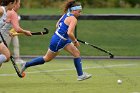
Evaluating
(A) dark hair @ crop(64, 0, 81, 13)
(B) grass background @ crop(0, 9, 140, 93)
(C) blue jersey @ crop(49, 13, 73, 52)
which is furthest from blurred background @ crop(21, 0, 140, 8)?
(C) blue jersey @ crop(49, 13, 73, 52)

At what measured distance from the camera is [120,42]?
23594mm

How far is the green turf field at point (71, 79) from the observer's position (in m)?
13.2

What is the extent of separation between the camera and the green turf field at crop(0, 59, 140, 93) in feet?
43.4

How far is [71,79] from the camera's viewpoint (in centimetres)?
1501

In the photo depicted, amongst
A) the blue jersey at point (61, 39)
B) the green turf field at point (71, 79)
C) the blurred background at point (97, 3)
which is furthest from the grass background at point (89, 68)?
the blurred background at point (97, 3)

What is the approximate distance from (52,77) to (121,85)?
2.10 meters

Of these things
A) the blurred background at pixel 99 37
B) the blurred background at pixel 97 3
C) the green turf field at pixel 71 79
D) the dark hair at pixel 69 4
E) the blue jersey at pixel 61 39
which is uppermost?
the dark hair at pixel 69 4

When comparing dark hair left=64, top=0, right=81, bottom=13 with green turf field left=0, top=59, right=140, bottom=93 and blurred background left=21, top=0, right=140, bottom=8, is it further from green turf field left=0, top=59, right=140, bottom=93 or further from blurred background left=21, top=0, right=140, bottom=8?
blurred background left=21, top=0, right=140, bottom=8

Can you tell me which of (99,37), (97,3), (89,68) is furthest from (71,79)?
(97,3)

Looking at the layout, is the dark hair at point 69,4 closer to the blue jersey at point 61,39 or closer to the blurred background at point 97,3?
the blue jersey at point 61,39

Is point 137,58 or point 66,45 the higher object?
point 66,45

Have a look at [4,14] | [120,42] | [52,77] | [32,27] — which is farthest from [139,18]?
[4,14]

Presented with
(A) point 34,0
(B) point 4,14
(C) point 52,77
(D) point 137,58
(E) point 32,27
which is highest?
(B) point 4,14

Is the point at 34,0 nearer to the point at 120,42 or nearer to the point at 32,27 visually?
the point at 32,27
